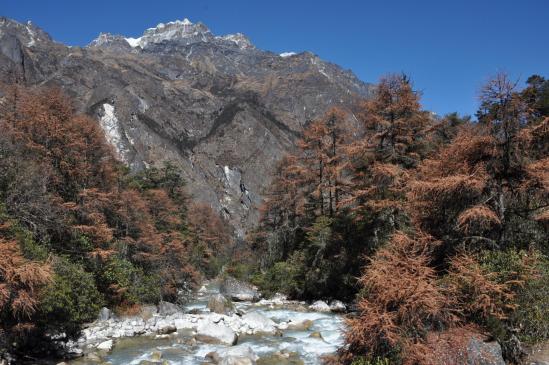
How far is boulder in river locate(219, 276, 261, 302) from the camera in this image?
1251 inches

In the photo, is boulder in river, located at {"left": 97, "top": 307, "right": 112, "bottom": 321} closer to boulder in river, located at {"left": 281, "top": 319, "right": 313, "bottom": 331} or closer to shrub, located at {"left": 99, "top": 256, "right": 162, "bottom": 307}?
shrub, located at {"left": 99, "top": 256, "right": 162, "bottom": 307}

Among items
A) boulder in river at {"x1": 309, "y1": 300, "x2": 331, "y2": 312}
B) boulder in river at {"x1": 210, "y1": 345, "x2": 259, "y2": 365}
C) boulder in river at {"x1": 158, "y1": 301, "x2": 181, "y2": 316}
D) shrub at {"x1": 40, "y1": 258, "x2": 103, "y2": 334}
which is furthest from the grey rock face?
boulder in river at {"x1": 158, "y1": 301, "x2": 181, "y2": 316}

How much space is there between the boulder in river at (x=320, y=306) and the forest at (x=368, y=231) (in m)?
1.60

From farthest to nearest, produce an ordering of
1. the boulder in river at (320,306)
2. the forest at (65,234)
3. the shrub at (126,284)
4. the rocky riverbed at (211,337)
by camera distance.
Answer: the boulder in river at (320,306) < the shrub at (126,284) < the rocky riverbed at (211,337) < the forest at (65,234)

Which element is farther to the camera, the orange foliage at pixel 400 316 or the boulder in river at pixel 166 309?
the boulder in river at pixel 166 309

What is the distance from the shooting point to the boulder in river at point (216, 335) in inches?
712

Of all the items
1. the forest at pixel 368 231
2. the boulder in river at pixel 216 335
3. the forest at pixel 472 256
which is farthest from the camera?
the boulder in river at pixel 216 335

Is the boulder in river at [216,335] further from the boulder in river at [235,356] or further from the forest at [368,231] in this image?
the forest at [368,231]

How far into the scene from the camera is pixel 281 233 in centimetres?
3856

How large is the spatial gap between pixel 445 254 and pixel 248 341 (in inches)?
371

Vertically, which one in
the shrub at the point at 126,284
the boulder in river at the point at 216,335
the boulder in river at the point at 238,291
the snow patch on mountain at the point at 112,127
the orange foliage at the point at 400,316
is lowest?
the boulder in river at the point at 238,291

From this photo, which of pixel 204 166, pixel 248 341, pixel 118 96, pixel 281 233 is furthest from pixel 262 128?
pixel 248 341

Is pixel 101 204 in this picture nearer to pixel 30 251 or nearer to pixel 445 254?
pixel 30 251

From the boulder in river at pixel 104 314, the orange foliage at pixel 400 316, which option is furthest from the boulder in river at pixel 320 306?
the orange foliage at pixel 400 316
